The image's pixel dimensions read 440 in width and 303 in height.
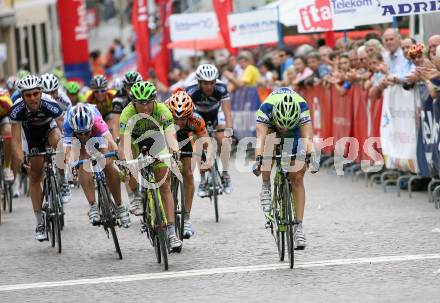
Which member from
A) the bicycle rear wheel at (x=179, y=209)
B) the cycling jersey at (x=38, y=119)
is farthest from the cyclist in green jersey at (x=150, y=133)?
the cycling jersey at (x=38, y=119)

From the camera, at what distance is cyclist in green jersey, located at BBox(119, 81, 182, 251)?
11.4 m

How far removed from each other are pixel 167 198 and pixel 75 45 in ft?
85.6

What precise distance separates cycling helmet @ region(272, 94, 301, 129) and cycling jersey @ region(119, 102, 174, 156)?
1.28 m

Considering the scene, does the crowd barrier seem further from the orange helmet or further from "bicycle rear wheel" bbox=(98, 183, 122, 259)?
"bicycle rear wheel" bbox=(98, 183, 122, 259)

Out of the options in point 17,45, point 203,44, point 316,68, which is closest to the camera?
point 316,68

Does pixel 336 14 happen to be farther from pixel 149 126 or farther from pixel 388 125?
pixel 149 126

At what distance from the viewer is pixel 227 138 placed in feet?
Answer: 50.5

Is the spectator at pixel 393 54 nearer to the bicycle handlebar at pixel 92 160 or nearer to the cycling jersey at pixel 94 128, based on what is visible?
the cycling jersey at pixel 94 128

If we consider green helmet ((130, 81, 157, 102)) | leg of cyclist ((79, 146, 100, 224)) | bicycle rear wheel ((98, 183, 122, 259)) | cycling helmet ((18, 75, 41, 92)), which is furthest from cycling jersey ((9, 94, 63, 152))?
green helmet ((130, 81, 157, 102))

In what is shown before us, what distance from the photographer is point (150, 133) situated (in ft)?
38.7

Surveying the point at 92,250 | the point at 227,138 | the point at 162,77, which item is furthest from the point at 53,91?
the point at 162,77

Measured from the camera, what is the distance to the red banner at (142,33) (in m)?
34.1

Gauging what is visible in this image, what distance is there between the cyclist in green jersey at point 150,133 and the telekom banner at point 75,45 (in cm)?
2496

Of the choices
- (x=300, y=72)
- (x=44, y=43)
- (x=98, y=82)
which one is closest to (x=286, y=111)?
(x=98, y=82)
